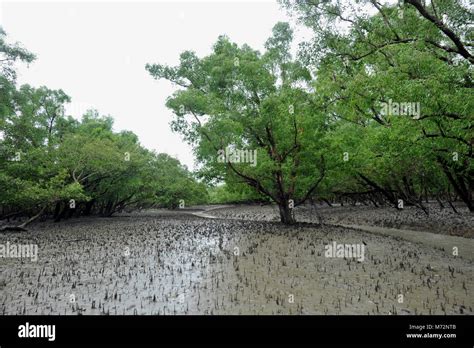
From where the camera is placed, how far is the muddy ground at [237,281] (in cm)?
633

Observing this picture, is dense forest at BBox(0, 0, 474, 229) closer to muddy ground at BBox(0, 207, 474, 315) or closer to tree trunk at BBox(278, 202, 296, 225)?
tree trunk at BBox(278, 202, 296, 225)

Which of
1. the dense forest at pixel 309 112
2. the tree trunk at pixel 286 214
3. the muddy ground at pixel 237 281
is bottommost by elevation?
the muddy ground at pixel 237 281

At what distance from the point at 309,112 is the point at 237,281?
1196 centimetres

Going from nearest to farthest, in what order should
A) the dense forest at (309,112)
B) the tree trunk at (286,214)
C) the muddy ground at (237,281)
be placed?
the muddy ground at (237,281) → the dense forest at (309,112) → the tree trunk at (286,214)

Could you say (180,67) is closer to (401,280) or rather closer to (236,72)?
(236,72)

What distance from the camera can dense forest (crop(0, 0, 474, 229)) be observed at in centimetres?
1006

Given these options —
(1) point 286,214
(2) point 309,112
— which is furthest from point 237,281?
(1) point 286,214

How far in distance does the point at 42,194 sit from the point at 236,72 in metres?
14.5

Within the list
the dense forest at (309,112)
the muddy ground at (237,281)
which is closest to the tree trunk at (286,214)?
the dense forest at (309,112)

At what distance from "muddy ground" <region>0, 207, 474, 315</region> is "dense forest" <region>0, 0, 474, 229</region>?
15.5 feet

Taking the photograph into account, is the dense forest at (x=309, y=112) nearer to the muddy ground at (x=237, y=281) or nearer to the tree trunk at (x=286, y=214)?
the tree trunk at (x=286, y=214)

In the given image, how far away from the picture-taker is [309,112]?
17328 mm

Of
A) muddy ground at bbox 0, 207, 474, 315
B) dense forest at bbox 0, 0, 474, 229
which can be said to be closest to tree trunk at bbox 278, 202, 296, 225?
dense forest at bbox 0, 0, 474, 229

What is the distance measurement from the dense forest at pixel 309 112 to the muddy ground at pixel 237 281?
4738 millimetres
